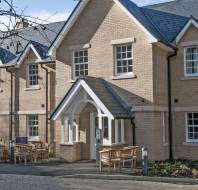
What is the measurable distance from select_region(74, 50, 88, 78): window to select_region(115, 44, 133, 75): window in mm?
1953

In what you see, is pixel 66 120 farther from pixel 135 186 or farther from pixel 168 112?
pixel 135 186

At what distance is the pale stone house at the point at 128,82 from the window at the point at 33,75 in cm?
453

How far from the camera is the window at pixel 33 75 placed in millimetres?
28422

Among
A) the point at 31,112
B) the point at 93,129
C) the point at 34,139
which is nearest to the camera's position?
the point at 93,129

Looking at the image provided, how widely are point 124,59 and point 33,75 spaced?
318 inches

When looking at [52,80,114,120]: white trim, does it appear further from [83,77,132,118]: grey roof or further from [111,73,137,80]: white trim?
[111,73,137,80]: white trim

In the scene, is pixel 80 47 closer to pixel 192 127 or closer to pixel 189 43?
pixel 189 43

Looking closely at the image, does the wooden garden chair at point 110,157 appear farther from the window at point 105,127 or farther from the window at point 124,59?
the window at point 124,59

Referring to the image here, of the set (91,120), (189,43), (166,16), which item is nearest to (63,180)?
(91,120)

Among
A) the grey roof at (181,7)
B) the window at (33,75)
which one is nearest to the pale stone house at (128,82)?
the grey roof at (181,7)

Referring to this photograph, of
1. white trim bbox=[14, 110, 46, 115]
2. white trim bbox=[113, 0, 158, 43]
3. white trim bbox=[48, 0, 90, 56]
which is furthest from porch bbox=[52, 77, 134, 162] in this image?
white trim bbox=[14, 110, 46, 115]

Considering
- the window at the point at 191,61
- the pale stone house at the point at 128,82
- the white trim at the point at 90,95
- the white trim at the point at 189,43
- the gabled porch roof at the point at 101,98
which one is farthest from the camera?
the window at the point at 191,61

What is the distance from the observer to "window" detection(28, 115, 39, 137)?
92.2 feet

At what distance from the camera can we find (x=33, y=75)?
2858 centimetres
